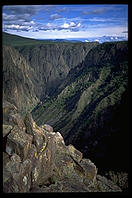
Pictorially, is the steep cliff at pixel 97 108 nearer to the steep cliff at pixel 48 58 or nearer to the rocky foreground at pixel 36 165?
the rocky foreground at pixel 36 165

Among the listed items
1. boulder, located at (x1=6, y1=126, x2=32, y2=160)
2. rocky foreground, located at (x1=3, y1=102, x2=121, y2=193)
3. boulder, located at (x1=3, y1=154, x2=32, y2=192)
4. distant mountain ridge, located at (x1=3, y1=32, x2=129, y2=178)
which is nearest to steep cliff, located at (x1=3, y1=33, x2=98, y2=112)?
distant mountain ridge, located at (x1=3, y1=32, x2=129, y2=178)

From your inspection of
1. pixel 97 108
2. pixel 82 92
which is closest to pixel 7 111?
pixel 97 108

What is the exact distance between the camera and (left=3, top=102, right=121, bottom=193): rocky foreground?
884 centimetres

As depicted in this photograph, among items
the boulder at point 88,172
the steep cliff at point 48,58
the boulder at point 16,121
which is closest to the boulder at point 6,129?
the boulder at point 16,121

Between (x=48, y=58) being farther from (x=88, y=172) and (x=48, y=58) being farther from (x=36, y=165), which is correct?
(x=36, y=165)

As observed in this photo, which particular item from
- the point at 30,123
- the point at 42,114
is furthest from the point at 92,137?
the point at 42,114

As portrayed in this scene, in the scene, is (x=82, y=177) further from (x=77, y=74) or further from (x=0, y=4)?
(x=77, y=74)

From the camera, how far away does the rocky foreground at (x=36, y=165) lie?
884 cm

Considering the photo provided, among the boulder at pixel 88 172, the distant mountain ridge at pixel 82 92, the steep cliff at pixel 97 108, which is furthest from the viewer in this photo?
the distant mountain ridge at pixel 82 92

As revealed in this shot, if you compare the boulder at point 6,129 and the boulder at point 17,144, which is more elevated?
the boulder at point 6,129

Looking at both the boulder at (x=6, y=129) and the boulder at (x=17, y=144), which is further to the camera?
the boulder at (x=6, y=129)

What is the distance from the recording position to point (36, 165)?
33.0 feet

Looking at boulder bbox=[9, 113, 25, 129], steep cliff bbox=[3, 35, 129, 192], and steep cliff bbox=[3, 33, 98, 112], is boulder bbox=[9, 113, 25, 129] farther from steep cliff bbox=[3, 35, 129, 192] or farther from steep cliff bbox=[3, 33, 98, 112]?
steep cliff bbox=[3, 33, 98, 112]
